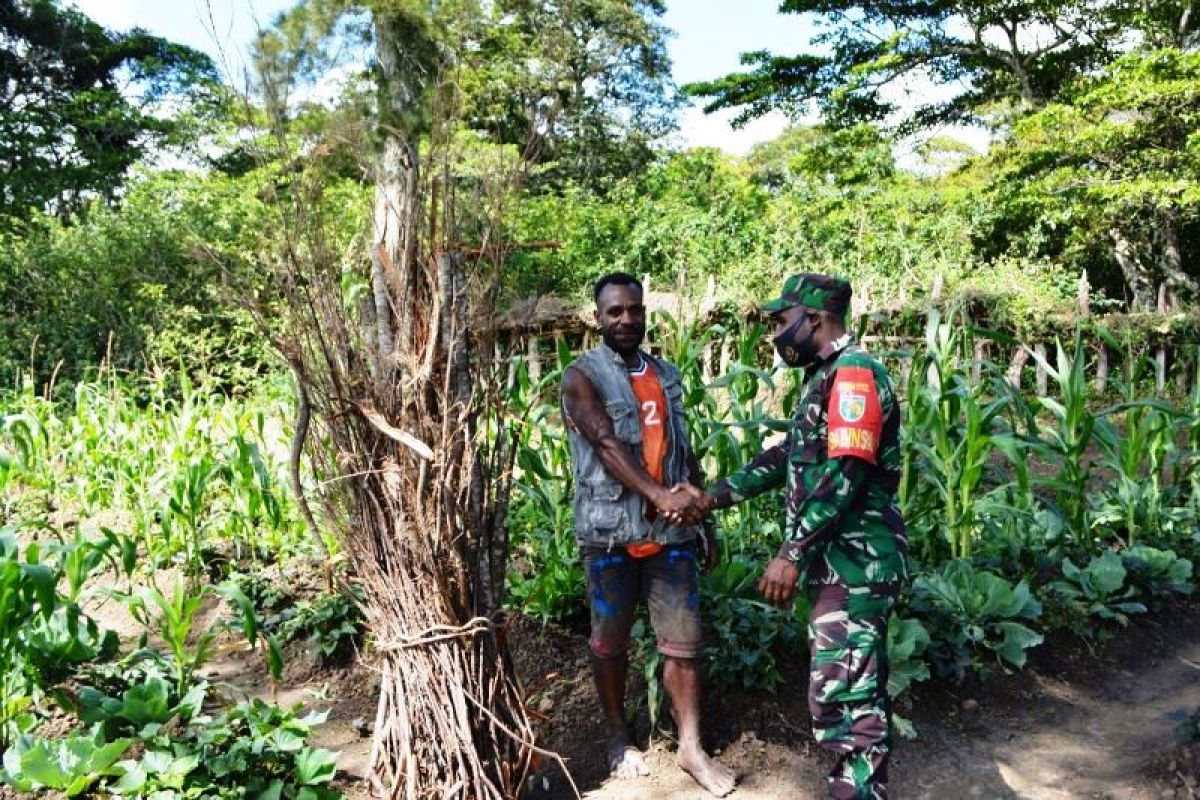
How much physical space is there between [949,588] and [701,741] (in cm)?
126

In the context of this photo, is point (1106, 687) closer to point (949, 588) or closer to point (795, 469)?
point (949, 588)

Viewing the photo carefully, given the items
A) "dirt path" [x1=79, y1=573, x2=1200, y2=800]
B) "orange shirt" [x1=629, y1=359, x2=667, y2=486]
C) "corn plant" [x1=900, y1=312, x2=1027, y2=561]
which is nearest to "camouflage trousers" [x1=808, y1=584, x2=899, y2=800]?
"dirt path" [x1=79, y1=573, x2=1200, y2=800]

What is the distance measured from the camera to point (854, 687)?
8.48ft

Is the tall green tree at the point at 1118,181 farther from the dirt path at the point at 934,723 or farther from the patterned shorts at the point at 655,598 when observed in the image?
the patterned shorts at the point at 655,598

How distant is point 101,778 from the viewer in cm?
273

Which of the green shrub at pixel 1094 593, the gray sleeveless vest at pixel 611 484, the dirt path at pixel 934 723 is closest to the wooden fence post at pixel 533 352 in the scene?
the gray sleeveless vest at pixel 611 484

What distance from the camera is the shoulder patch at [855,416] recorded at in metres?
2.47

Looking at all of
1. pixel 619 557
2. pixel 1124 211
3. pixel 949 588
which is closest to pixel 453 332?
pixel 619 557

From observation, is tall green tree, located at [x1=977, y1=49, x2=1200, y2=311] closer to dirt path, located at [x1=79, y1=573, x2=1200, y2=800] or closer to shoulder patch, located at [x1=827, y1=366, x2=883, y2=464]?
dirt path, located at [x1=79, y1=573, x2=1200, y2=800]

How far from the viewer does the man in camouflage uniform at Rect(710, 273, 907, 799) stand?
99.1 inches

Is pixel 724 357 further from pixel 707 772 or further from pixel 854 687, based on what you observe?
pixel 854 687

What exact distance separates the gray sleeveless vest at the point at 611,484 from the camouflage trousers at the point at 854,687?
59 centimetres

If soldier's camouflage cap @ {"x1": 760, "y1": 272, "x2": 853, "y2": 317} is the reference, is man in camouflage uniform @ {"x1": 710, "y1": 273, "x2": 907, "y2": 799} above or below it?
below

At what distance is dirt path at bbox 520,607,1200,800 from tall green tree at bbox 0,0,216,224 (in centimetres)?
1929
